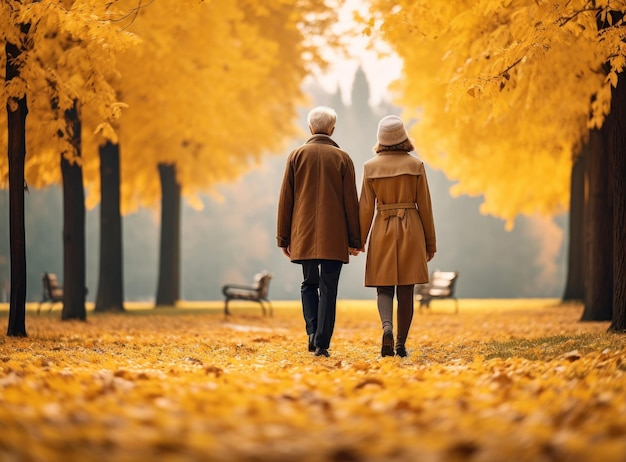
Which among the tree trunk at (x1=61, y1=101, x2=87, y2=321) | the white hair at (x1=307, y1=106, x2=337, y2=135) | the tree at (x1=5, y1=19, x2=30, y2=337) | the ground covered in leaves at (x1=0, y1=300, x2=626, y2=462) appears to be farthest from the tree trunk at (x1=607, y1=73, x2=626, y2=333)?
the tree trunk at (x1=61, y1=101, x2=87, y2=321)

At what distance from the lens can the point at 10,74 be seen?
962cm

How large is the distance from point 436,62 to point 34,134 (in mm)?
8709

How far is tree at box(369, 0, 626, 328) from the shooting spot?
8.59 meters

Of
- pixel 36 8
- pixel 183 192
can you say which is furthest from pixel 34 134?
pixel 183 192

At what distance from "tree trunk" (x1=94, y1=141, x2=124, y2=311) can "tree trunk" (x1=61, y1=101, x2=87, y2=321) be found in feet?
9.64

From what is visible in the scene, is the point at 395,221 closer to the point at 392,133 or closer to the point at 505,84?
the point at 392,133

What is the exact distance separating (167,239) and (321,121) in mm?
14426

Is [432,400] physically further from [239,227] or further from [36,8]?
[239,227]

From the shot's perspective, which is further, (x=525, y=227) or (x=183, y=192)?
(x=525, y=227)

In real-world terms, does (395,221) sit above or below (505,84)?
below

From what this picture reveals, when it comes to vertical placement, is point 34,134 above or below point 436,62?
below

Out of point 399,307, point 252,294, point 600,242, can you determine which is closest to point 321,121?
point 399,307

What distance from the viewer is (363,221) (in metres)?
7.48

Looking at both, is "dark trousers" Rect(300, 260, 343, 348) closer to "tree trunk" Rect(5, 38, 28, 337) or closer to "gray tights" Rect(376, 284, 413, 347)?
"gray tights" Rect(376, 284, 413, 347)
